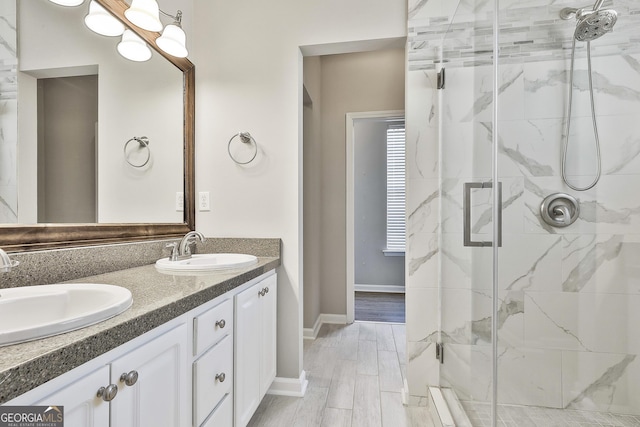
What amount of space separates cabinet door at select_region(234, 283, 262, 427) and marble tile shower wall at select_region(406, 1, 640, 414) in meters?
1.03

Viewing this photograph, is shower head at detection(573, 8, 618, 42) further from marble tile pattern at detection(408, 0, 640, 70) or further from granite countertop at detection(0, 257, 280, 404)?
granite countertop at detection(0, 257, 280, 404)

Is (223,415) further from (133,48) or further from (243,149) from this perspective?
(133,48)

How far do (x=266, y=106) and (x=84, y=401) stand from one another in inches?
64.3

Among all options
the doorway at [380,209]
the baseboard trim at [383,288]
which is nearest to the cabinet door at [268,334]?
the doorway at [380,209]

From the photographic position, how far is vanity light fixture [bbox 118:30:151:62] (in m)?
1.44

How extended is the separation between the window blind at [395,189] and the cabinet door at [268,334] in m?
2.71

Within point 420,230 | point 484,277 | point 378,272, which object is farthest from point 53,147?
point 378,272

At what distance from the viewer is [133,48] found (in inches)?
59.1

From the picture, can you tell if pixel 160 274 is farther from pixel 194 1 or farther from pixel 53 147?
pixel 194 1

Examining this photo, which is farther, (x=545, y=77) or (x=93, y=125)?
(x=545, y=77)

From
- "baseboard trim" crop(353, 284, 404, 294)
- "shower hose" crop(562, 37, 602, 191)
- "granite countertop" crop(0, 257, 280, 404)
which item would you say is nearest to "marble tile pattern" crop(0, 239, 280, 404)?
"granite countertop" crop(0, 257, 280, 404)

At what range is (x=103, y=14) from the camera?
1322 millimetres

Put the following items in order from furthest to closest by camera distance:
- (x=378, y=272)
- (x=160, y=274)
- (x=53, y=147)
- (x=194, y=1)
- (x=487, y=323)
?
(x=378, y=272), (x=194, y=1), (x=487, y=323), (x=160, y=274), (x=53, y=147)

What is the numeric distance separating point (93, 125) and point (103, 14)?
51 cm
